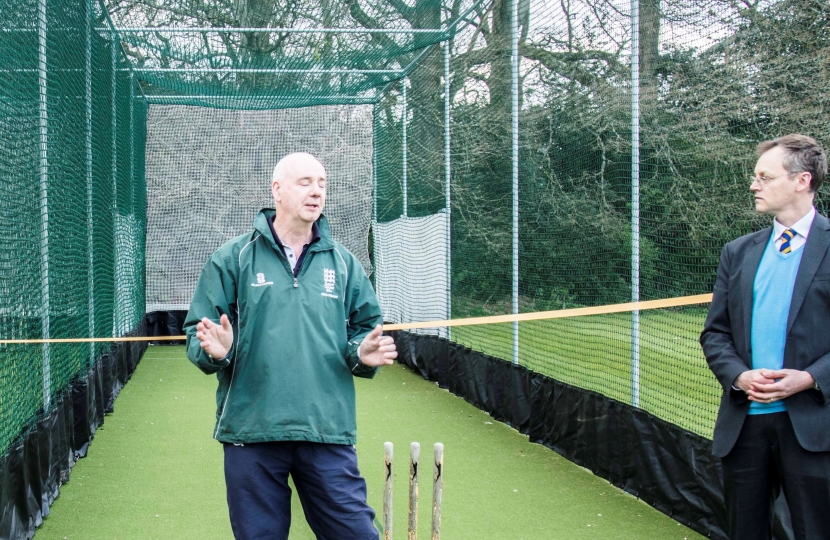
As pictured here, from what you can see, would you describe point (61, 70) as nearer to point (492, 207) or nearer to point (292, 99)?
point (492, 207)

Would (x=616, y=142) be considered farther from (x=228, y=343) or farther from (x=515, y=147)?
(x=228, y=343)

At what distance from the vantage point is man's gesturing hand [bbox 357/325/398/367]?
2.81 m

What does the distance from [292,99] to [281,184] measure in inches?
370

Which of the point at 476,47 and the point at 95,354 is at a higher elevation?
the point at 476,47

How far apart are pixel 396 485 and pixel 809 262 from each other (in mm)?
2964

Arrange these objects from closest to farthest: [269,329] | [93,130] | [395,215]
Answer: [269,329] → [93,130] → [395,215]

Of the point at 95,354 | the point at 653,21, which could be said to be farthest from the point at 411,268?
the point at 653,21

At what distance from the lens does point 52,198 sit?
18.0 ft

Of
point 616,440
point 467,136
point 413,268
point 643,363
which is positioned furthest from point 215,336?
point 413,268

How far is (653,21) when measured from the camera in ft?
19.0

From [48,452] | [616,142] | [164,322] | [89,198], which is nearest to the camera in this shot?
[48,452]

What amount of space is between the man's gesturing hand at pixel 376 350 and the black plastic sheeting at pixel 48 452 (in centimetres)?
184

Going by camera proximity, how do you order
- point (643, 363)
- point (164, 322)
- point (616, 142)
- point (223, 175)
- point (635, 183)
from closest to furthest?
point (635, 183) → point (616, 142) → point (643, 363) → point (164, 322) → point (223, 175)

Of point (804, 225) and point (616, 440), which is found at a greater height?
point (804, 225)
